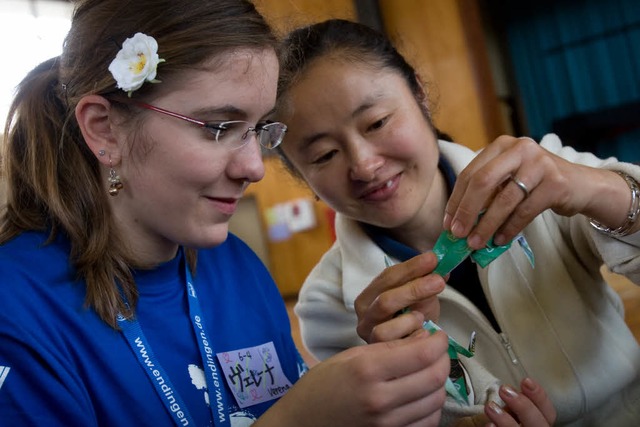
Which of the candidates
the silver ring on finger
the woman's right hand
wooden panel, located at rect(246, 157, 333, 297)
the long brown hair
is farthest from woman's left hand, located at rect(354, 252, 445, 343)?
wooden panel, located at rect(246, 157, 333, 297)

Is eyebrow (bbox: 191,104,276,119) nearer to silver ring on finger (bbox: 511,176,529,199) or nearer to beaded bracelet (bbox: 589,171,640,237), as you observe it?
silver ring on finger (bbox: 511,176,529,199)

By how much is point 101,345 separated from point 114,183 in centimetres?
25

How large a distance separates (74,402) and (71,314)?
0.13 metres

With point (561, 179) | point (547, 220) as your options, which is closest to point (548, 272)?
point (547, 220)

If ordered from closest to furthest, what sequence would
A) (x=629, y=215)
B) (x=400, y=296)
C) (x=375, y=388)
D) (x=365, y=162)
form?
(x=375, y=388) → (x=400, y=296) → (x=629, y=215) → (x=365, y=162)

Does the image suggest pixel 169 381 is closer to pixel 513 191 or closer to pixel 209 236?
pixel 209 236

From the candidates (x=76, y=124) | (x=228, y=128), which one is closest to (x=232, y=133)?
(x=228, y=128)

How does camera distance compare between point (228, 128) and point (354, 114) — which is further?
point (354, 114)

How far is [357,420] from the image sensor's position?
74cm

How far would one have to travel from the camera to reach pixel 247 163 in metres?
0.93

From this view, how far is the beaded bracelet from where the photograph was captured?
3.33ft

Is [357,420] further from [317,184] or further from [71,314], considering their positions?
[317,184]

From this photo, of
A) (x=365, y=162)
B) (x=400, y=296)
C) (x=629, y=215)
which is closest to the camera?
(x=400, y=296)

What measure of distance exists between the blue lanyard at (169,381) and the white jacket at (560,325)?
359 millimetres
